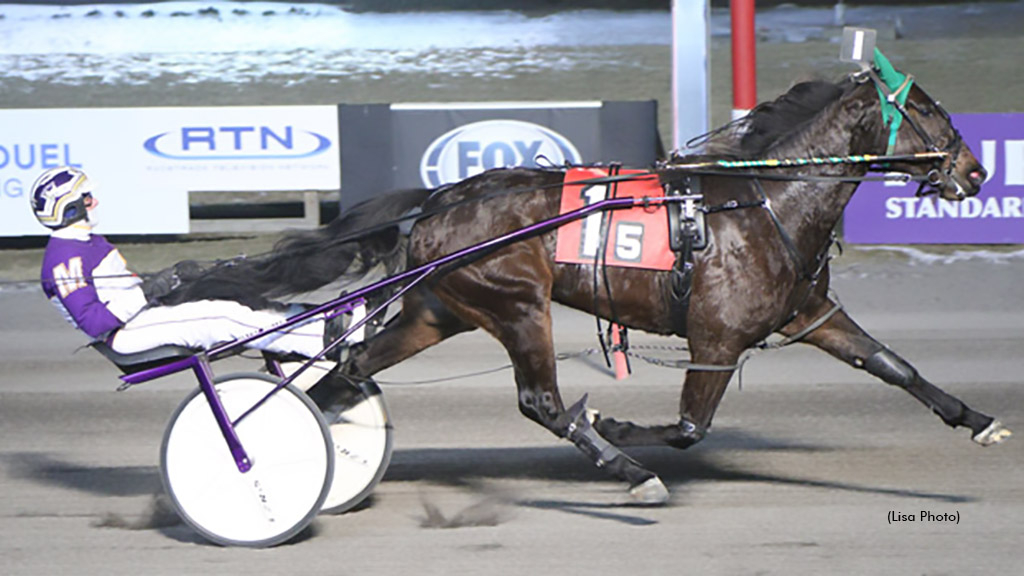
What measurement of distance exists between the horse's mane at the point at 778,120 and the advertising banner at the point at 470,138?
6179mm

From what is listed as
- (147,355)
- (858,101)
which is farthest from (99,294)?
(858,101)

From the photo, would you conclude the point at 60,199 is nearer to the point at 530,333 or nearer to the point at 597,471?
the point at 530,333

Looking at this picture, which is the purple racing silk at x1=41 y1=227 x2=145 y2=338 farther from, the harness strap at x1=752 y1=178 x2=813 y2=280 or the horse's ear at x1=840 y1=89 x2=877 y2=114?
the horse's ear at x1=840 y1=89 x2=877 y2=114

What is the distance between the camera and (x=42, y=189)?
494 cm

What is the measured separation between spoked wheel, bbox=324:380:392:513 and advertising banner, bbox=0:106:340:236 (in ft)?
21.3

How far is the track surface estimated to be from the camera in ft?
15.0

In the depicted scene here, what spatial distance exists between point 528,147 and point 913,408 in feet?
18.1

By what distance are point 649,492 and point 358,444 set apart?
1.22 m

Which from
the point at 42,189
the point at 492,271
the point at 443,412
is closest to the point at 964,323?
the point at 443,412

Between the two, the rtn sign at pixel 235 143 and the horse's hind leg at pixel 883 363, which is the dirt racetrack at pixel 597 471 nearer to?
the horse's hind leg at pixel 883 363

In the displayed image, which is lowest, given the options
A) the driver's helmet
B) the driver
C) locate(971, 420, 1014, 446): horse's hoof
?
locate(971, 420, 1014, 446): horse's hoof

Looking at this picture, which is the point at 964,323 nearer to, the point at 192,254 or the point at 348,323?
the point at 348,323

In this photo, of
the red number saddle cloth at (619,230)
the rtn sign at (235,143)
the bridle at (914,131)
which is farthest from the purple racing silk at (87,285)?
the rtn sign at (235,143)

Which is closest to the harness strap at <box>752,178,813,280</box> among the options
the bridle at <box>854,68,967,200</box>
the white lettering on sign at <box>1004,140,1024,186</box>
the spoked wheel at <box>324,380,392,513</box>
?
the bridle at <box>854,68,967,200</box>
